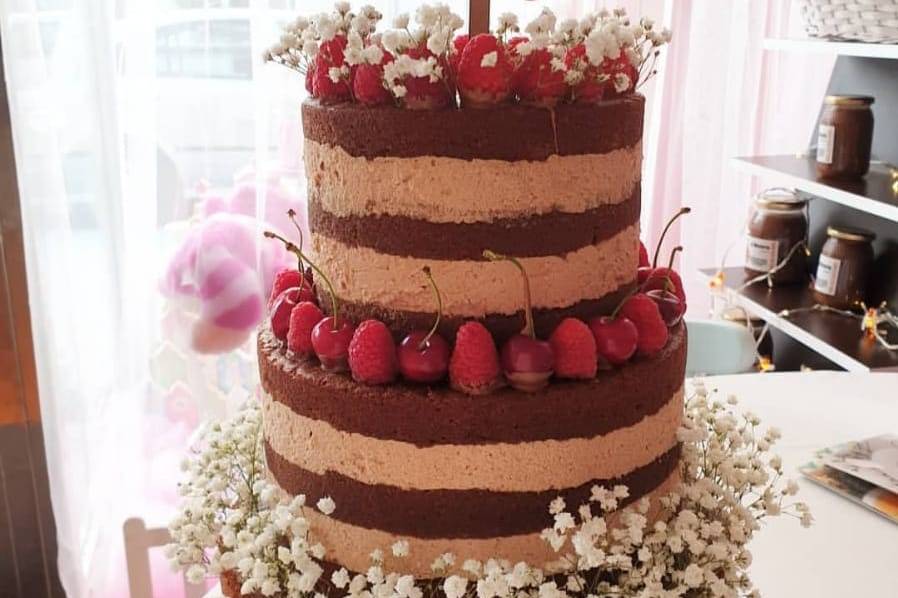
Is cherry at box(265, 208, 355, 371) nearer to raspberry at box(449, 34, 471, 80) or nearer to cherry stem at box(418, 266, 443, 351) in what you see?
cherry stem at box(418, 266, 443, 351)

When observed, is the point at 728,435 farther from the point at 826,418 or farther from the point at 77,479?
the point at 77,479

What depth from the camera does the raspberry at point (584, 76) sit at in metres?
0.90

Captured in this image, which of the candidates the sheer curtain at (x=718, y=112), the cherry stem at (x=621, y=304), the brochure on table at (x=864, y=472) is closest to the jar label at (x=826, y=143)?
the sheer curtain at (x=718, y=112)

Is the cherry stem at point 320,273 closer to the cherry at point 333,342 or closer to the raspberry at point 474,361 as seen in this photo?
the cherry at point 333,342

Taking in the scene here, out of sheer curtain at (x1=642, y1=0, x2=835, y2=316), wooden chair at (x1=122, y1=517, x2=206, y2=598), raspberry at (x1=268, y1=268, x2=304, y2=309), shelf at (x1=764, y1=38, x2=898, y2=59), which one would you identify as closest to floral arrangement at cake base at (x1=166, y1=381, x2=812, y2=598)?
raspberry at (x1=268, y1=268, x2=304, y2=309)

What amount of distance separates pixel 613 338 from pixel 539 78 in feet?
0.88

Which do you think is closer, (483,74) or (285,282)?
(483,74)

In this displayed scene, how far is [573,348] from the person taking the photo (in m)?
0.91

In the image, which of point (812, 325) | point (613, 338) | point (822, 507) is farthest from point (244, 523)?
point (812, 325)

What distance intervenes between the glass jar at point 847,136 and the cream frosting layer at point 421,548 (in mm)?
1534

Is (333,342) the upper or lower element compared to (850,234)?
upper

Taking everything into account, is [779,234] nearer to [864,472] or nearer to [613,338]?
[864,472]

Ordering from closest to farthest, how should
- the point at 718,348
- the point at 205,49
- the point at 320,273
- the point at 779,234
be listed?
the point at 320,273 → the point at 205,49 → the point at 718,348 → the point at 779,234

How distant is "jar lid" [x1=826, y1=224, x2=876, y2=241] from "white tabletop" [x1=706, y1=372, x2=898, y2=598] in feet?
1.33
